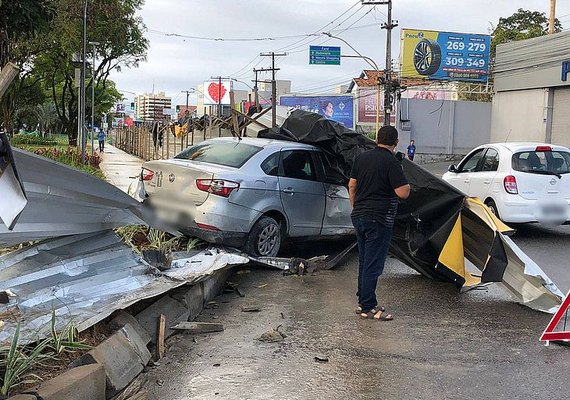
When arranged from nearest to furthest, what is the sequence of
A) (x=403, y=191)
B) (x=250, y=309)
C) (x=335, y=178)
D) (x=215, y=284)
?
(x=403, y=191), (x=250, y=309), (x=215, y=284), (x=335, y=178)

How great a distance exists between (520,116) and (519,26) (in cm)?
2490

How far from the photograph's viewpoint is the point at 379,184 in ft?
19.4

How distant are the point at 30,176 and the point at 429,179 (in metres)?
4.66

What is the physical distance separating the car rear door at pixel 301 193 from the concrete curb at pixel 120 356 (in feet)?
7.97

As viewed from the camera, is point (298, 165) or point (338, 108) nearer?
point (298, 165)

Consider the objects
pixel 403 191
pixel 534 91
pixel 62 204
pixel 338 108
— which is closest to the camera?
pixel 62 204

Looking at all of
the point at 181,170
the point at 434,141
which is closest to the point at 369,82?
the point at 434,141

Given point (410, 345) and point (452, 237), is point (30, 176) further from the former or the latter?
point (452, 237)

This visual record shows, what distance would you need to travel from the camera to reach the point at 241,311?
6.26 m

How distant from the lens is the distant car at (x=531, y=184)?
34.4 feet

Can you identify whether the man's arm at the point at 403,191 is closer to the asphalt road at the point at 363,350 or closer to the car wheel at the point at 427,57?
the asphalt road at the point at 363,350

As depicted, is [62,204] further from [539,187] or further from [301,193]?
[539,187]

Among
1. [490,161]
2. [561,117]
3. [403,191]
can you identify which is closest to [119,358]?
[403,191]

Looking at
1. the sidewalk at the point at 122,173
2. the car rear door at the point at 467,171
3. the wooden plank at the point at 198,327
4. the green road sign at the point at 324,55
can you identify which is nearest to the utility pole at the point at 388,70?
the green road sign at the point at 324,55
